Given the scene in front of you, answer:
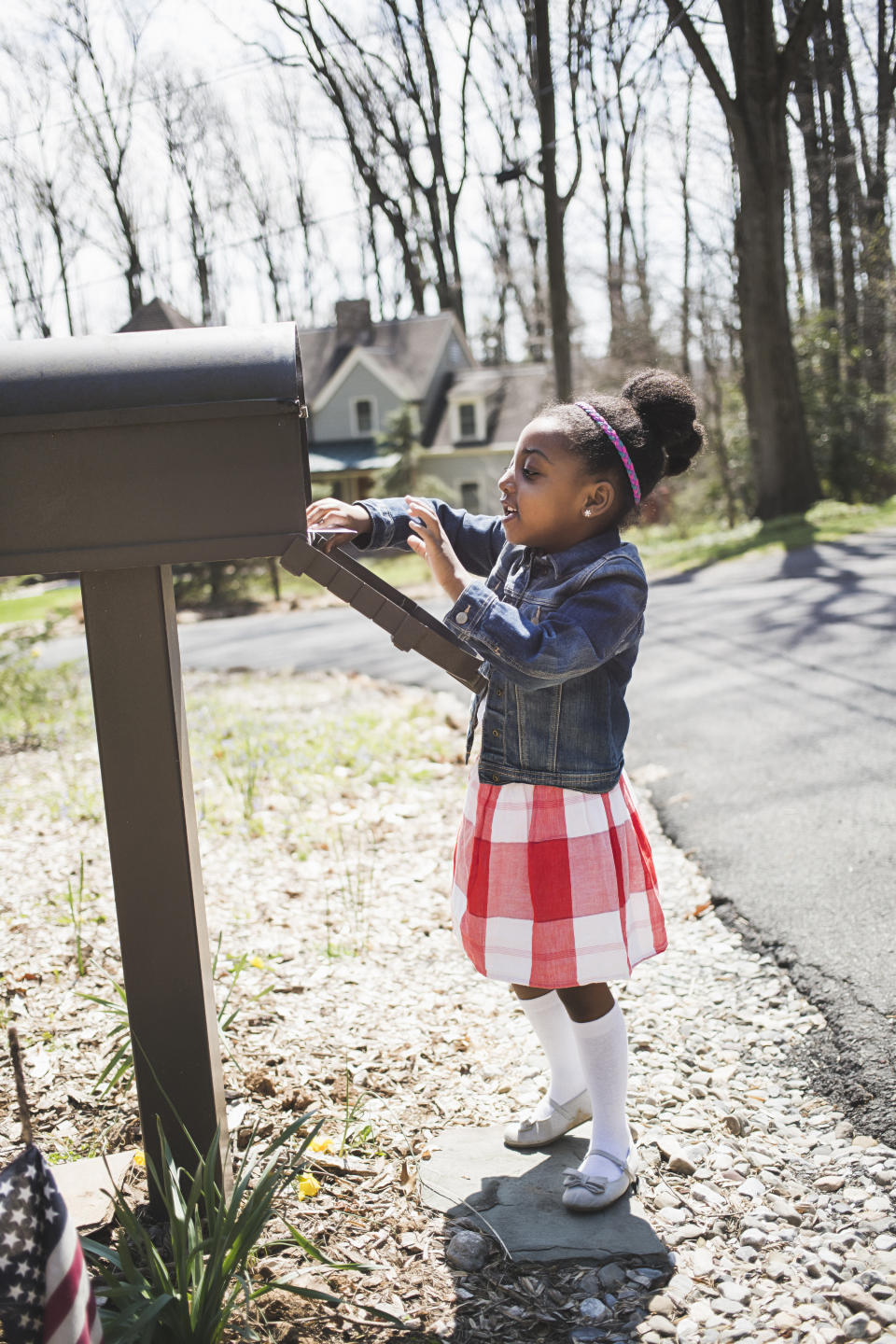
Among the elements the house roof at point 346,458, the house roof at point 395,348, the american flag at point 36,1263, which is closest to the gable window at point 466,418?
the house roof at point 395,348

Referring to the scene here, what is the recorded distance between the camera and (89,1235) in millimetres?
1850

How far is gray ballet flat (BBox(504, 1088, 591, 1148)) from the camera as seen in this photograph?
2.20 m

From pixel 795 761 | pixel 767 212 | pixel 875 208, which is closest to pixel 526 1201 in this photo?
pixel 795 761

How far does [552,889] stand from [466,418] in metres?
24.4

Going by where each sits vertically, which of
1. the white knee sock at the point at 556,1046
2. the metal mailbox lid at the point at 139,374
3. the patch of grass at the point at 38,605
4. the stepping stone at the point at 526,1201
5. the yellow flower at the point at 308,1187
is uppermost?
the metal mailbox lid at the point at 139,374

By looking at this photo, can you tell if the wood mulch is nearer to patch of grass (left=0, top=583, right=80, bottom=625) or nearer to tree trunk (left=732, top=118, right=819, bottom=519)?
tree trunk (left=732, top=118, right=819, bottom=519)

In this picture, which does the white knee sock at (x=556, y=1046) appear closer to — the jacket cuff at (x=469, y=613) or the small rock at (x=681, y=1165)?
the small rock at (x=681, y=1165)

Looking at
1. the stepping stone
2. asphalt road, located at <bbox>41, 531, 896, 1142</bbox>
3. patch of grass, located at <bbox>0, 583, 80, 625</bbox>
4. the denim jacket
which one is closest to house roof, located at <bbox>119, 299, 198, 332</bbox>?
the denim jacket

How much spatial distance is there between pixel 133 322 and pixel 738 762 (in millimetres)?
3553

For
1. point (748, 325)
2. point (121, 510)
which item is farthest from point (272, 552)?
point (748, 325)

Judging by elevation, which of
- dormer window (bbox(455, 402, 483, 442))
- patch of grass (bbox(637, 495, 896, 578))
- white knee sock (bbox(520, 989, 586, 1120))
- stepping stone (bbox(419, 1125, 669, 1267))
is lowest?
stepping stone (bbox(419, 1125, 669, 1267))

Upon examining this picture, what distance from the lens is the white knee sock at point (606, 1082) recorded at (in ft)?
6.57

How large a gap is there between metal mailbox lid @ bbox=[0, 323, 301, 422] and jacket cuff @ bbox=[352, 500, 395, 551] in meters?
0.56

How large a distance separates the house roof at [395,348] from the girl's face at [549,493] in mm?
24536
